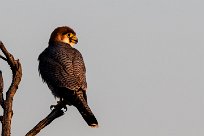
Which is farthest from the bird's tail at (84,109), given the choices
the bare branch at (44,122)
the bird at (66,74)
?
the bare branch at (44,122)

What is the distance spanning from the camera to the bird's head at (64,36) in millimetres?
10875

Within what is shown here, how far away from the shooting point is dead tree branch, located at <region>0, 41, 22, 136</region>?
572cm

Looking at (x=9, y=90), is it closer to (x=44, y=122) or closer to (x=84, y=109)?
(x=44, y=122)

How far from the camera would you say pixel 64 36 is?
10992 millimetres

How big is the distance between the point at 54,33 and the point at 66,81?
6.87 ft

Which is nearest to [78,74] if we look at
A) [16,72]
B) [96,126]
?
[96,126]

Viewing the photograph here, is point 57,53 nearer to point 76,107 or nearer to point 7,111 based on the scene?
point 76,107

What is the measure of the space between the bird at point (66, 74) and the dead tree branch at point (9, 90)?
2.35m

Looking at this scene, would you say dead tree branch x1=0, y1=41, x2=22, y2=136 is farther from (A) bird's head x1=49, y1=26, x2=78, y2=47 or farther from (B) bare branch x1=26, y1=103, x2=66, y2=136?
(A) bird's head x1=49, y1=26, x2=78, y2=47

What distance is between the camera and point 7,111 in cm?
588

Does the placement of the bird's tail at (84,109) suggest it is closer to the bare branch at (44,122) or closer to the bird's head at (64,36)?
the bare branch at (44,122)

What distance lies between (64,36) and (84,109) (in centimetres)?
272

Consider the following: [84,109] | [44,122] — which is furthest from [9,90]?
[84,109]

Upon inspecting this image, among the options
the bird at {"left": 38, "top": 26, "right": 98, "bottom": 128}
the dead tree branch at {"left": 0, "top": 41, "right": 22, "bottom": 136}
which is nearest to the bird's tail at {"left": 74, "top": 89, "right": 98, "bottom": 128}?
the bird at {"left": 38, "top": 26, "right": 98, "bottom": 128}
